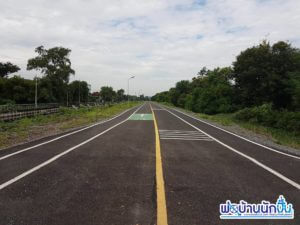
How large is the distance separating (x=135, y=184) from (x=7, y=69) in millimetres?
73659

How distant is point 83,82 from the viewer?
92000 millimetres

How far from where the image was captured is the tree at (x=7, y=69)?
68.1 metres

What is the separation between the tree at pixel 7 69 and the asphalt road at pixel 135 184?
223 ft

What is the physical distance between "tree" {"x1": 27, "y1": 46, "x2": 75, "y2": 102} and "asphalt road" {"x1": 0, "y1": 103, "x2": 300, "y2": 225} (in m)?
A: 63.0

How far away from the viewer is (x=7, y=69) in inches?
2709

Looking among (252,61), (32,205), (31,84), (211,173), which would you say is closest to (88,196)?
(32,205)

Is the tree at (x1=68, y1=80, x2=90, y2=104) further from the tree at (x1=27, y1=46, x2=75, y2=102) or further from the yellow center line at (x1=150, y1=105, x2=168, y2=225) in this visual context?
the yellow center line at (x1=150, y1=105, x2=168, y2=225)

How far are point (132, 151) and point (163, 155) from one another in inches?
46.0

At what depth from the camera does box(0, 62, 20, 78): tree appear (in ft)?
224

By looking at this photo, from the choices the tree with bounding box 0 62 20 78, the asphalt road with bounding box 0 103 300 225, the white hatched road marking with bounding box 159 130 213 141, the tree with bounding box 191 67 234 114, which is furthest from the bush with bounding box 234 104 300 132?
the tree with bounding box 0 62 20 78

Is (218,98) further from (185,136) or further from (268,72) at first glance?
(185,136)

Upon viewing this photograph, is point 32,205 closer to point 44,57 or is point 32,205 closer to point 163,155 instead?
point 163,155

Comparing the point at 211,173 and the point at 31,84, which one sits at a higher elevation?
the point at 31,84

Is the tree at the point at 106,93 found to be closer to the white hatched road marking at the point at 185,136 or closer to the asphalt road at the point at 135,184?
the white hatched road marking at the point at 185,136
